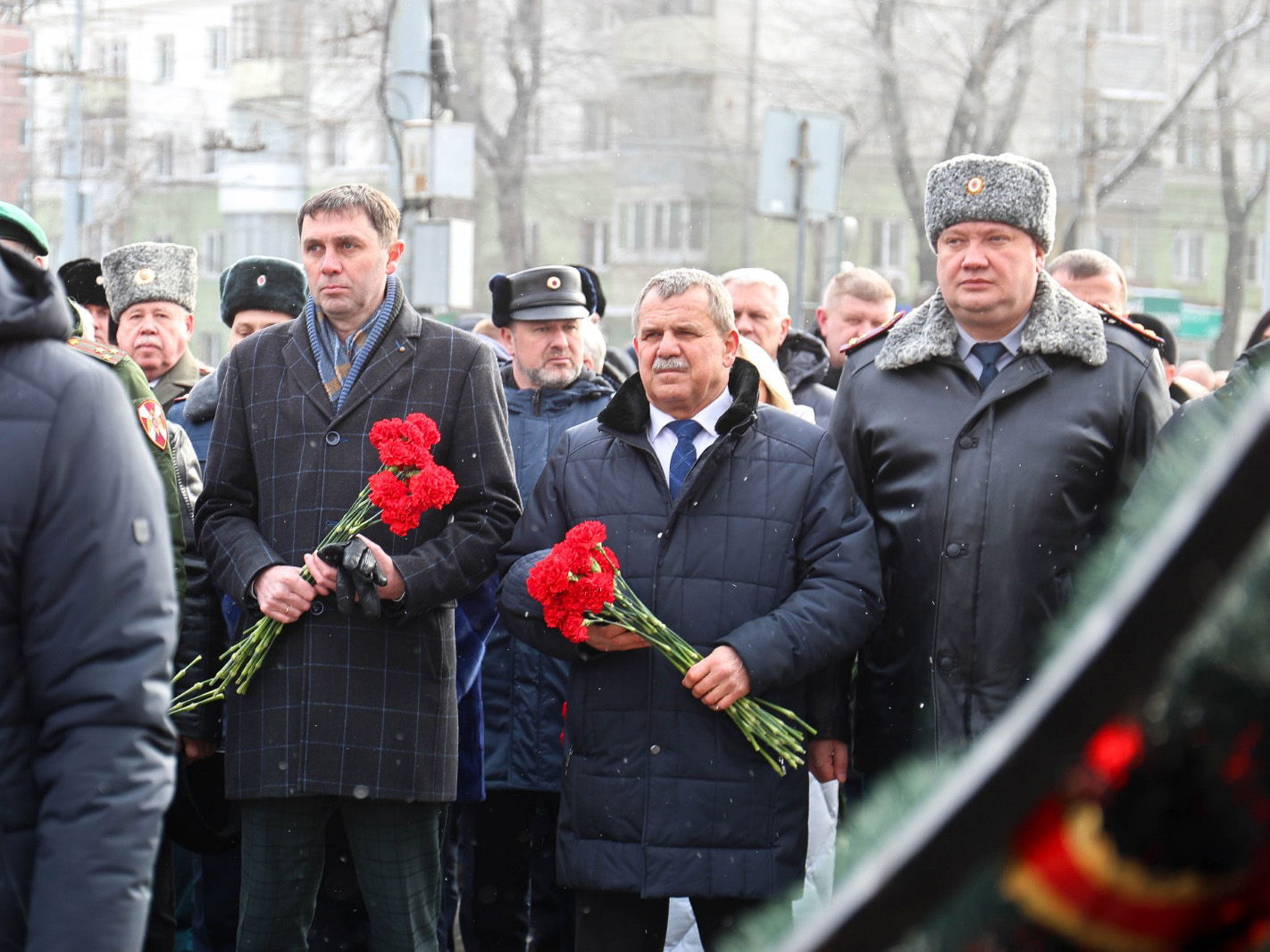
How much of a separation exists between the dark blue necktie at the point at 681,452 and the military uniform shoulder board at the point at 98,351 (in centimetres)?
151

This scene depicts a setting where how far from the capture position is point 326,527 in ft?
14.4

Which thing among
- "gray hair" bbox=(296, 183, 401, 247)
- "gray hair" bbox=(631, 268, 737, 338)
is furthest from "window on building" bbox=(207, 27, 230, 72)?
"gray hair" bbox=(631, 268, 737, 338)

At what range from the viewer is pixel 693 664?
158 inches

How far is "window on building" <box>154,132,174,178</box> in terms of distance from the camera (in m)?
32.7

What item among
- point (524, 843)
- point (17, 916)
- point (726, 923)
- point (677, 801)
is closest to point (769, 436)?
point (677, 801)

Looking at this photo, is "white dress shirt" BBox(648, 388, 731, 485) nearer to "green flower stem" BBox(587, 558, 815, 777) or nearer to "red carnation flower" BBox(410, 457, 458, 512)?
"green flower stem" BBox(587, 558, 815, 777)

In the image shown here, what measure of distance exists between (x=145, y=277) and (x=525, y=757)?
94.0 inches

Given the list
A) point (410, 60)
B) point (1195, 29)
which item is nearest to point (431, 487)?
point (410, 60)

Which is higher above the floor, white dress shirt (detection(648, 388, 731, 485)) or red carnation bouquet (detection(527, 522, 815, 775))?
white dress shirt (detection(648, 388, 731, 485))

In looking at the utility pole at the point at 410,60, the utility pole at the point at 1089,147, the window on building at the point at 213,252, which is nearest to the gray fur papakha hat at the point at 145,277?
the utility pole at the point at 410,60

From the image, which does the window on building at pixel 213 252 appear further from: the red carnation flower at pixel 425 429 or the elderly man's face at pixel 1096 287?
the red carnation flower at pixel 425 429

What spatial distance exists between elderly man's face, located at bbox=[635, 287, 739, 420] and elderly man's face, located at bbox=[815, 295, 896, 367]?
10.4 ft

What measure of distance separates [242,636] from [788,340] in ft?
10.6

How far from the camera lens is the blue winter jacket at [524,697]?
537 cm
